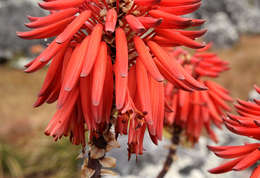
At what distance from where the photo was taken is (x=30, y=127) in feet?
24.9

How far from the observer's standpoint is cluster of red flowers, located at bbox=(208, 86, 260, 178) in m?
1.34

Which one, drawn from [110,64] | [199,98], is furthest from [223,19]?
[110,64]

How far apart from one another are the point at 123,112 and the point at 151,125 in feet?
0.43

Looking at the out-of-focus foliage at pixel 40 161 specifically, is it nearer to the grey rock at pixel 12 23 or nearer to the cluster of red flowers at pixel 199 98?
the cluster of red flowers at pixel 199 98

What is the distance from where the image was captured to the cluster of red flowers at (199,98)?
253 cm

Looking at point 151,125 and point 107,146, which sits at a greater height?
point 151,125

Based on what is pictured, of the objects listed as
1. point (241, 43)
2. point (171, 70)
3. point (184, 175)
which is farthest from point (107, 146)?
point (241, 43)

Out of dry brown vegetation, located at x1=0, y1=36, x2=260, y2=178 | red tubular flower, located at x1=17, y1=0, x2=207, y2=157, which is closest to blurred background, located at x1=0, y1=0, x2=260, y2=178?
dry brown vegetation, located at x1=0, y1=36, x2=260, y2=178

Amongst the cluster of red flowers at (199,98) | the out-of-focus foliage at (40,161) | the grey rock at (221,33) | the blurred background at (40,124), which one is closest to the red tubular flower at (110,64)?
the blurred background at (40,124)

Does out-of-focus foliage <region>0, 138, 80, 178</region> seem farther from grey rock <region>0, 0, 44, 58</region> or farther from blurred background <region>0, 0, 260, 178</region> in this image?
grey rock <region>0, 0, 44, 58</region>

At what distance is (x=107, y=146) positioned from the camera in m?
1.49

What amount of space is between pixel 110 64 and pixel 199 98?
1.41 m

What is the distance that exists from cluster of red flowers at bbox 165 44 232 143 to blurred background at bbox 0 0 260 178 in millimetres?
758

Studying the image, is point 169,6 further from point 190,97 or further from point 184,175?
point 184,175
